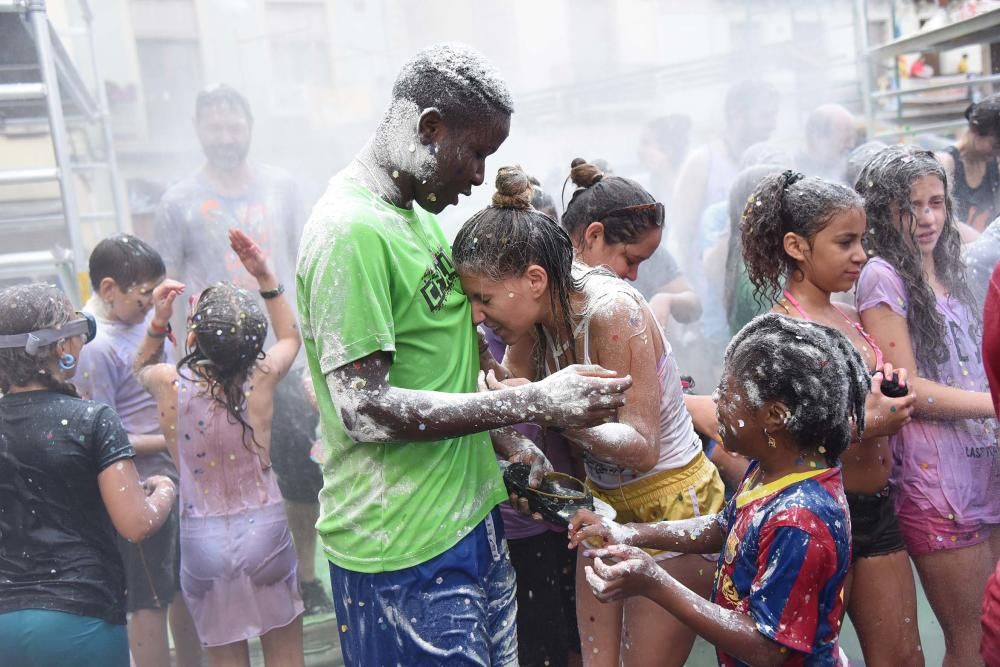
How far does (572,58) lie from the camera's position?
315 inches

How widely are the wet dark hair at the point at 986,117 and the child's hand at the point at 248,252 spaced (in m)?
3.35

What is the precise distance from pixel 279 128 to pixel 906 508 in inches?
224

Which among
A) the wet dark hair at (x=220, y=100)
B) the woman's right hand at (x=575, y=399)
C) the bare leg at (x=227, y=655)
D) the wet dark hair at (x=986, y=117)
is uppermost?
the wet dark hair at (x=220, y=100)

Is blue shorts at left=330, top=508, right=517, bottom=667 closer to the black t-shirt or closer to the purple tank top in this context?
the black t-shirt

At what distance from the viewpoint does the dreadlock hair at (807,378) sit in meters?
1.93

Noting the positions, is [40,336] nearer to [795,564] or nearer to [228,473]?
[228,473]

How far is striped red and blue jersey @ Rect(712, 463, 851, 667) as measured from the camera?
5.95ft

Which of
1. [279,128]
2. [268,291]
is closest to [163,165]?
[279,128]

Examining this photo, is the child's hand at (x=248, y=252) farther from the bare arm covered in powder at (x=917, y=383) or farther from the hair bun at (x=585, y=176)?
the bare arm covered in powder at (x=917, y=383)

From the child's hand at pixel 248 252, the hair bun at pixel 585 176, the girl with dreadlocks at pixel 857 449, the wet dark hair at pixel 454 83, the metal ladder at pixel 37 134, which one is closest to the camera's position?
the wet dark hair at pixel 454 83

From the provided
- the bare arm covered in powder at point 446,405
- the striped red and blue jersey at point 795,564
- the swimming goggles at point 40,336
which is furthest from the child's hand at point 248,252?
the striped red and blue jersey at point 795,564

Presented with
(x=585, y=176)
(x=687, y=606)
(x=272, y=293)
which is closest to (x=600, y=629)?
(x=687, y=606)

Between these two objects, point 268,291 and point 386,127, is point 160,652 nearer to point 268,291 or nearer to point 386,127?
point 268,291

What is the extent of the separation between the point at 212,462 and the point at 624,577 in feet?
6.25
